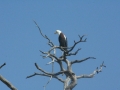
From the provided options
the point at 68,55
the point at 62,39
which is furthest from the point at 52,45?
the point at 62,39

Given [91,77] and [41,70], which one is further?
[91,77]

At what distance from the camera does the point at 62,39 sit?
8781 millimetres

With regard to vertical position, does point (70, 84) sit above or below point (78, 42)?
below

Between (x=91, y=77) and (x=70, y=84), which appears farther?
(x=91, y=77)

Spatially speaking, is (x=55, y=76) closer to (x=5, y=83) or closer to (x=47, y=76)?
(x=47, y=76)

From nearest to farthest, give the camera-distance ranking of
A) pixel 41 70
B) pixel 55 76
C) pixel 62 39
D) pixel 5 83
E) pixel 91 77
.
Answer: pixel 5 83
pixel 41 70
pixel 55 76
pixel 91 77
pixel 62 39

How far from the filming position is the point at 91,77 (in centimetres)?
645

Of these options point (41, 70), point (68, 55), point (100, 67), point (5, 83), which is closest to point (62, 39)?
point (100, 67)

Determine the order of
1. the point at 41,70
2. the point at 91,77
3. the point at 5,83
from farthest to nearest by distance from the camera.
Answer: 1. the point at 91,77
2. the point at 41,70
3. the point at 5,83

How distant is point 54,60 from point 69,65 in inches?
16.7

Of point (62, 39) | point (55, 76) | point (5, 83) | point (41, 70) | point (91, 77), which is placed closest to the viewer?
point (5, 83)

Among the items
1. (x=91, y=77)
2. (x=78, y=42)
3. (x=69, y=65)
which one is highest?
(x=78, y=42)

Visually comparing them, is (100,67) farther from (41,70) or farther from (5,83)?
(5,83)

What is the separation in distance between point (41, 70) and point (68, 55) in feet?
2.46
